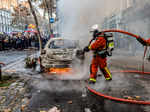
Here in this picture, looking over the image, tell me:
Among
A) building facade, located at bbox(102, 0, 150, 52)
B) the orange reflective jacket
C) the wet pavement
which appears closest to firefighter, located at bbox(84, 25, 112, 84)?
the orange reflective jacket

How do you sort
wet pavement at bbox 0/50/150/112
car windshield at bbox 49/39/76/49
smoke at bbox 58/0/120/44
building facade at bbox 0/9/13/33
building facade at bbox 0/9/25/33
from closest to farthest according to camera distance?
wet pavement at bbox 0/50/150/112, car windshield at bbox 49/39/76/49, smoke at bbox 58/0/120/44, building facade at bbox 0/9/25/33, building facade at bbox 0/9/13/33

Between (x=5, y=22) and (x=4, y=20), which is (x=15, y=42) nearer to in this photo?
(x=4, y=20)

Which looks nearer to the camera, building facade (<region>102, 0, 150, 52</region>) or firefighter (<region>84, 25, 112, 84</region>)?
firefighter (<region>84, 25, 112, 84</region>)

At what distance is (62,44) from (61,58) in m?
1.41

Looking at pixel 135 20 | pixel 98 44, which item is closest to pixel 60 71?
pixel 98 44

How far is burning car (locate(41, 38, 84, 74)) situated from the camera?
6.51m

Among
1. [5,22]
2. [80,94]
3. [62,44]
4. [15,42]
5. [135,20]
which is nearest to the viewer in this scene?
[80,94]

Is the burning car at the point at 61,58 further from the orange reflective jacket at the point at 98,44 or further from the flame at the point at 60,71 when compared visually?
the orange reflective jacket at the point at 98,44

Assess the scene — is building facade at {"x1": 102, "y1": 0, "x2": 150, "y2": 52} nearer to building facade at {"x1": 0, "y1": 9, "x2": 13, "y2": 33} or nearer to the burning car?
the burning car

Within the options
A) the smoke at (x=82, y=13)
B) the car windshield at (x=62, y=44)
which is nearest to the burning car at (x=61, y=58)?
the car windshield at (x=62, y=44)

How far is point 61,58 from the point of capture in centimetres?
668

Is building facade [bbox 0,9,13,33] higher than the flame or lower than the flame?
higher

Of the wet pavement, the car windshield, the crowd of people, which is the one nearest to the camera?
the wet pavement

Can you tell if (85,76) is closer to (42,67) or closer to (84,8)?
(42,67)
